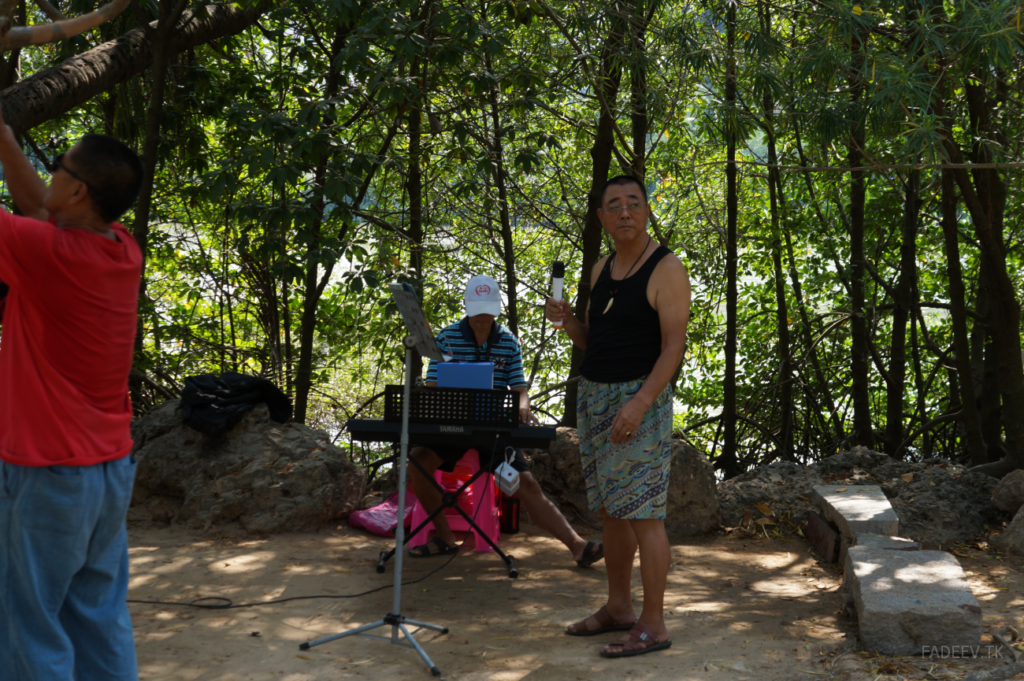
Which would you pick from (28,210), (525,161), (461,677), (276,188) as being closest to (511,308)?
(525,161)

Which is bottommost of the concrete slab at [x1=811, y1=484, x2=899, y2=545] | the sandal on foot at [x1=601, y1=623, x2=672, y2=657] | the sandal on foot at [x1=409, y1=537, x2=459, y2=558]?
the sandal on foot at [x1=601, y1=623, x2=672, y2=657]

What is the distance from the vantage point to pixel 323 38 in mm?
6965

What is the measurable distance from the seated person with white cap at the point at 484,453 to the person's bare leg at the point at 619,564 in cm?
89

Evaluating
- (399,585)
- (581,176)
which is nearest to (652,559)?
(399,585)

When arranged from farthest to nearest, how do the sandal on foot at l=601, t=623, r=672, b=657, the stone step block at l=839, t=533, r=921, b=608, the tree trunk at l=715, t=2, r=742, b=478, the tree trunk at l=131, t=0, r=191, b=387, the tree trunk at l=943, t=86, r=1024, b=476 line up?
the tree trunk at l=715, t=2, r=742, b=478
the tree trunk at l=943, t=86, r=1024, b=476
the tree trunk at l=131, t=0, r=191, b=387
the stone step block at l=839, t=533, r=921, b=608
the sandal on foot at l=601, t=623, r=672, b=657

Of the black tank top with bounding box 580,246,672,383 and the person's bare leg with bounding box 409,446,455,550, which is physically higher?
the black tank top with bounding box 580,246,672,383

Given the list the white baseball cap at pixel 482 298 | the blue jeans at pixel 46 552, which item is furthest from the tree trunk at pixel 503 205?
the blue jeans at pixel 46 552

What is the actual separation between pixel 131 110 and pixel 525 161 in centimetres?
289

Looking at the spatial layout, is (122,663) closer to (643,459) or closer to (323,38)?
(643,459)

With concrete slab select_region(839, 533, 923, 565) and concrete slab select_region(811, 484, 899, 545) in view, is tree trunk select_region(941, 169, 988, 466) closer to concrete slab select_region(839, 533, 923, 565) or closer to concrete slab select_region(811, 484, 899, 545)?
concrete slab select_region(811, 484, 899, 545)

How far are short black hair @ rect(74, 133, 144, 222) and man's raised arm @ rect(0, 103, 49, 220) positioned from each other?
0.16 metres

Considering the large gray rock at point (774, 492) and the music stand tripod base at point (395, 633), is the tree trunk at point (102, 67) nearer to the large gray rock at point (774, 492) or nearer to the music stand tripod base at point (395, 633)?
the music stand tripod base at point (395, 633)

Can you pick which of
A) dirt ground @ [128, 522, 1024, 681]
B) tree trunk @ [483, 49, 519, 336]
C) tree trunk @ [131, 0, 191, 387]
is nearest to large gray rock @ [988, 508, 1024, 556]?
dirt ground @ [128, 522, 1024, 681]

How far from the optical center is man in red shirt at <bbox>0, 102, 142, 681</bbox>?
1.91 metres
